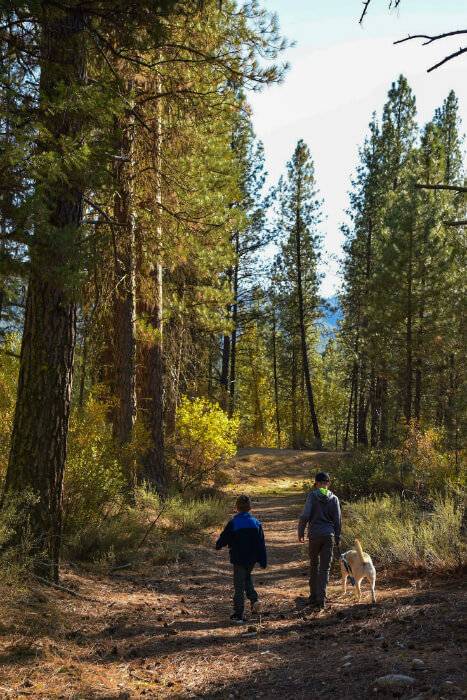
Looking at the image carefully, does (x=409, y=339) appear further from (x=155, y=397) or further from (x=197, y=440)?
(x=155, y=397)

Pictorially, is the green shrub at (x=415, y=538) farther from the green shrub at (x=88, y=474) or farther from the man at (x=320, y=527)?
the green shrub at (x=88, y=474)

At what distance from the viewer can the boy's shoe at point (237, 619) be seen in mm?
6589

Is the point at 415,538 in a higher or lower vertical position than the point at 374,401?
lower

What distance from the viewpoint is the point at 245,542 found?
22.7ft

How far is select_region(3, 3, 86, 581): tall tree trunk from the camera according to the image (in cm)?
625

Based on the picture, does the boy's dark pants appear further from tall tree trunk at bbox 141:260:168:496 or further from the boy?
tall tree trunk at bbox 141:260:168:496

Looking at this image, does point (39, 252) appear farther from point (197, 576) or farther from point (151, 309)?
point (151, 309)

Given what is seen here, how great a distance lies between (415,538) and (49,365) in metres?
5.41

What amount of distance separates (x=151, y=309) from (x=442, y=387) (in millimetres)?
18658

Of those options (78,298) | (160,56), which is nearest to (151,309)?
(160,56)

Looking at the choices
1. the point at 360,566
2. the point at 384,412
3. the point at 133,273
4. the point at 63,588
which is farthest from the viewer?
the point at 384,412

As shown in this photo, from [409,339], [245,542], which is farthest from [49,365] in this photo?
[409,339]

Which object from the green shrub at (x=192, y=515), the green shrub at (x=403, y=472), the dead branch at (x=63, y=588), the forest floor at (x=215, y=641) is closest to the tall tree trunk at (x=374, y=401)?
the green shrub at (x=403, y=472)

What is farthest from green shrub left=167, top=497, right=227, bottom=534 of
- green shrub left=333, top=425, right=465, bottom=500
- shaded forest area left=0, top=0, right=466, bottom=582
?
green shrub left=333, top=425, right=465, bottom=500
